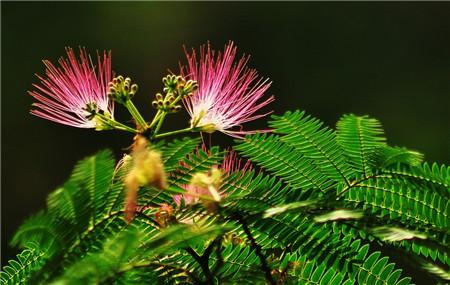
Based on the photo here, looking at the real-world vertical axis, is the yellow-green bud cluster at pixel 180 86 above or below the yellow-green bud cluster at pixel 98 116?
above

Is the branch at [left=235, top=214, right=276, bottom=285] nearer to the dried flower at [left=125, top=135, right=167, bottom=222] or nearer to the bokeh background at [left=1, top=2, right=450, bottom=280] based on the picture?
the dried flower at [left=125, top=135, right=167, bottom=222]

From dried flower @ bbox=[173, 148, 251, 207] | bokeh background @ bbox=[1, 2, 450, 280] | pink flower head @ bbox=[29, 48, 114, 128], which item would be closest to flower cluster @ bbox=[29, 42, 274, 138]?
pink flower head @ bbox=[29, 48, 114, 128]

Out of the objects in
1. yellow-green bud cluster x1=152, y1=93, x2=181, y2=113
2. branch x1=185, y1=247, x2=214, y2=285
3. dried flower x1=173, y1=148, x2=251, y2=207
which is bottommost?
branch x1=185, y1=247, x2=214, y2=285

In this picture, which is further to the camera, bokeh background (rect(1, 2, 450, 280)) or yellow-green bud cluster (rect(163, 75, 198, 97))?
bokeh background (rect(1, 2, 450, 280))

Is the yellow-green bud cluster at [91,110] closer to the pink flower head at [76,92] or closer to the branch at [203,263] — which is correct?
the pink flower head at [76,92]

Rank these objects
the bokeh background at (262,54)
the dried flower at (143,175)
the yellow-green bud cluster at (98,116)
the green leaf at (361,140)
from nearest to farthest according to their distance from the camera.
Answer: the dried flower at (143,175) < the green leaf at (361,140) < the yellow-green bud cluster at (98,116) < the bokeh background at (262,54)

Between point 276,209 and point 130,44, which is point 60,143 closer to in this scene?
point 130,44

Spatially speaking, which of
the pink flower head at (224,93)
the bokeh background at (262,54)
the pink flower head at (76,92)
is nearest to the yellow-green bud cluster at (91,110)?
the pink flower head at (76,92)
